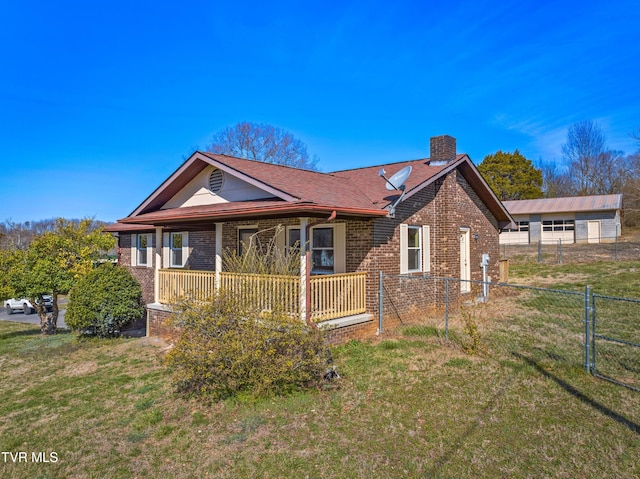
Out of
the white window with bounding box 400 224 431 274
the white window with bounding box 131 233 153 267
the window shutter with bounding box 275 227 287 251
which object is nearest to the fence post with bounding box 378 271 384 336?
the white window with bounding box 400 224 431 274

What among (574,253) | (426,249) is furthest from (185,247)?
(574,253)

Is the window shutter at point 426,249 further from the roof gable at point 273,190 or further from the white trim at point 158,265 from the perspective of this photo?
the white trim at point 158,265

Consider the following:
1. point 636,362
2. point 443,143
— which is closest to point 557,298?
point 443,143

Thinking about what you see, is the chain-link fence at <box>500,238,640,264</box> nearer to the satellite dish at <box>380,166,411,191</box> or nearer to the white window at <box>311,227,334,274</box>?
the satellite dish at <box>380,166,411,191</box>

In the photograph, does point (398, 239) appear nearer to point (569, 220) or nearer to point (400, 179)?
point (400, 179)

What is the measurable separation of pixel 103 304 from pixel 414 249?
29.4ft

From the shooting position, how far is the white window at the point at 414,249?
11.0 meters

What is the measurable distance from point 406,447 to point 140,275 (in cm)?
1441

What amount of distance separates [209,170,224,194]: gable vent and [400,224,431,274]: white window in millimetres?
4882

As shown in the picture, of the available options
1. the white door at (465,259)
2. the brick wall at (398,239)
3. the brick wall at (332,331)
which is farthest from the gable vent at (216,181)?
the white door at (465,259)

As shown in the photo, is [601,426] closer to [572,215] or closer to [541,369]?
[541,369]

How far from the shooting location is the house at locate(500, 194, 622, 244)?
95.2 feet

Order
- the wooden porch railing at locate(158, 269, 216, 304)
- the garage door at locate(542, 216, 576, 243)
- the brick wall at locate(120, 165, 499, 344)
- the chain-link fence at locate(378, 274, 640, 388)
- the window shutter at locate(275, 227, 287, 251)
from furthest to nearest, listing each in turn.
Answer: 1. the garage door at locate(542, 216, 576, 243)
2. the window shutter at locate(275, 227, 287, 251)
3. the wooden porch railing at locate(158, 269, 216, 304)
4. the brick wall at locate(120, 165, 499, 344)
5. the chain-link fence at locate(378, 274, 640, 388)

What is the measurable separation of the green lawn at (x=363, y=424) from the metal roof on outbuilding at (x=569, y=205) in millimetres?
25680
